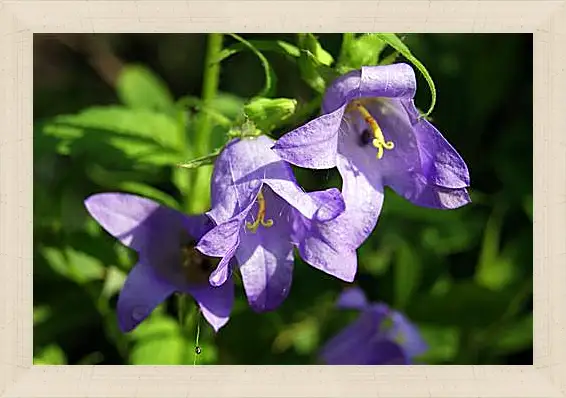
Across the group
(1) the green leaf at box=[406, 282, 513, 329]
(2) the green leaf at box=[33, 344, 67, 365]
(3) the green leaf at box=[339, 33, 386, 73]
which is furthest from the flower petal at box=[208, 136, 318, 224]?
(1) the green leaf at box=[406, 282, 513, 329]

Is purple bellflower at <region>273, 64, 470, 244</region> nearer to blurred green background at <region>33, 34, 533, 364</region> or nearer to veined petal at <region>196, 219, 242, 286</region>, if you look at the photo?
veined petal at <region>196, 219, 242, 286</region>

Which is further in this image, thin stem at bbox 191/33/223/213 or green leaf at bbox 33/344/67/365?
green leaf at bbox 33/344/67/365

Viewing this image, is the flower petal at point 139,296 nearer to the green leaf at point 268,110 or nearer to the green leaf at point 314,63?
the green leaf at point 268,110

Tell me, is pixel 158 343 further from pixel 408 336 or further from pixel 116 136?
pixel 408 336

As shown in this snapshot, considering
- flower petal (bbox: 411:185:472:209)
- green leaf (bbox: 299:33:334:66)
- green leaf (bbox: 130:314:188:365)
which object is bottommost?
green leaf (bbox: 130:314:188:365)

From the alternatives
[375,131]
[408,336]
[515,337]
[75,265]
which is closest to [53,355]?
[75,265]
